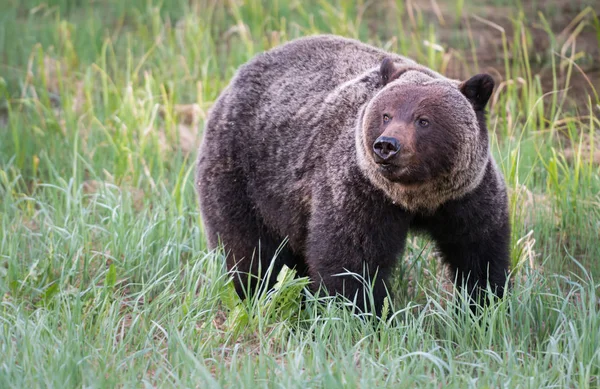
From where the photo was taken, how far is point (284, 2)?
9.89m

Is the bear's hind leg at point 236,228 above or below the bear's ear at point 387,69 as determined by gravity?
below

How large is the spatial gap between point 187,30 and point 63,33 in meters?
1.40

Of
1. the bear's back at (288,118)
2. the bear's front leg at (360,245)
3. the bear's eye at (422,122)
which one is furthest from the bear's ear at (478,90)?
the bear's front leg at (360,245)

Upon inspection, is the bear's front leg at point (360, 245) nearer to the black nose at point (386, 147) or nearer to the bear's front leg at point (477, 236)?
the bear's front leg at point (477, 236)

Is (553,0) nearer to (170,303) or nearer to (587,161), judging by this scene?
(587,161)

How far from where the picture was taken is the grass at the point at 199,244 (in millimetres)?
4141

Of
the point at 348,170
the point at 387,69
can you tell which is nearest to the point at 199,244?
the point at 348,170

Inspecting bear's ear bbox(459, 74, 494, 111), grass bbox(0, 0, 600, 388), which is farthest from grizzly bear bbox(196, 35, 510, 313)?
grass bbox(0, 0, 600, 388)

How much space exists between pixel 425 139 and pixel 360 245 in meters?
0.73

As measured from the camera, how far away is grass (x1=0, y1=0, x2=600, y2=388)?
13.6ft

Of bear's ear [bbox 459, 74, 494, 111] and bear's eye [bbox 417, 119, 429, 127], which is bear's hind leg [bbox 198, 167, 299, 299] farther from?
bear's ear [bbox 459, 74, 494, 111]

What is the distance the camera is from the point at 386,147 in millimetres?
4402

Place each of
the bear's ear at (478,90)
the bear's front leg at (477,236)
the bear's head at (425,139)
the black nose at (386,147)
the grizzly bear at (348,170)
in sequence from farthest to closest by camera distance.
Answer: the bear's front leg at (477,236)
the bear's ear at (478,90)
the grizzly bear at (348,170)
the bear's head at (425,139)
the black nose at (386,147)

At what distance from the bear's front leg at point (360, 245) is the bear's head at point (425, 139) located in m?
0.14
